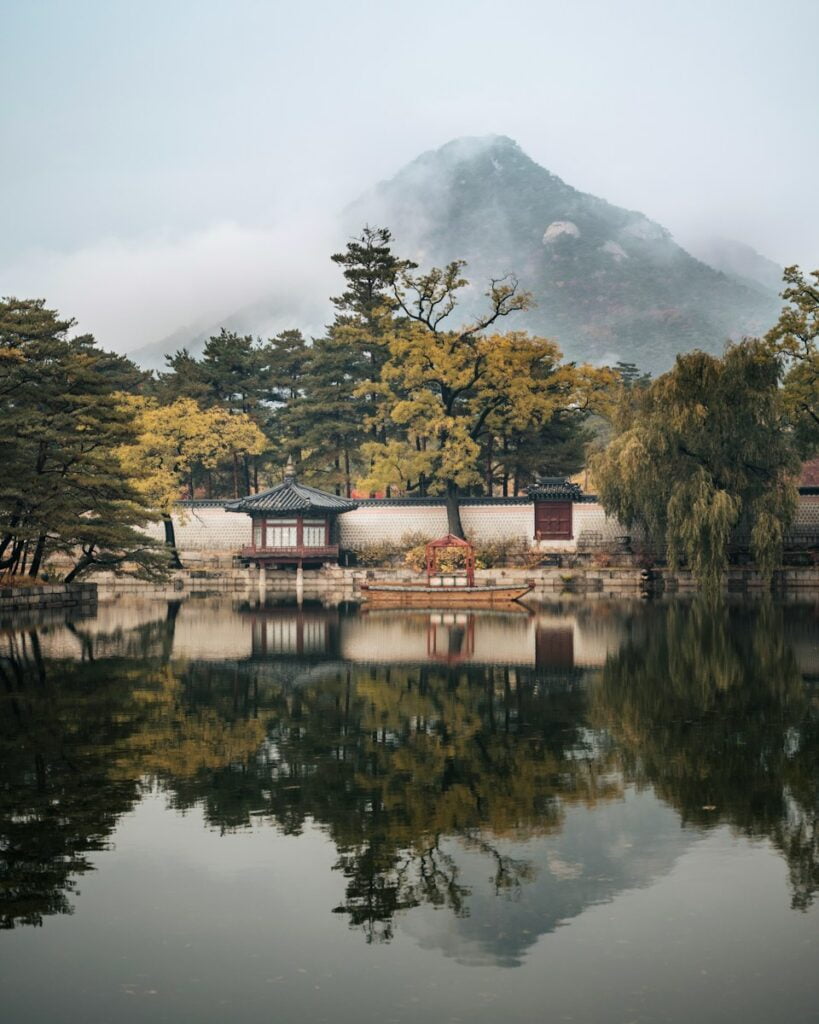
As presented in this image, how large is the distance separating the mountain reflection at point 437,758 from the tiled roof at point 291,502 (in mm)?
25222

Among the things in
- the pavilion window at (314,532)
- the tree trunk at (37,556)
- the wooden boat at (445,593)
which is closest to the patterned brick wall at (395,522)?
the pavilion window at (314,532)

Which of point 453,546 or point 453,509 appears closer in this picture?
point 453,546

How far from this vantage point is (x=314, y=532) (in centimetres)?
5141

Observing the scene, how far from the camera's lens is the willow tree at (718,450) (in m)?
39.3

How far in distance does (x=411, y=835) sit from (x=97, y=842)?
258 centimetres

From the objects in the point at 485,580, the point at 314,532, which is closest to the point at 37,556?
the point at 485,580

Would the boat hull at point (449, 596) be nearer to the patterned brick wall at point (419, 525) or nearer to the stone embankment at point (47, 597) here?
the stone embankment at point (47, 597)

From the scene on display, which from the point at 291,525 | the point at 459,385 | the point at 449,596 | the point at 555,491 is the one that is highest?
the point at 459,385

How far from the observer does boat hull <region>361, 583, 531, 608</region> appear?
37.3 meters

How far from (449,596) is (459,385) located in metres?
13.4

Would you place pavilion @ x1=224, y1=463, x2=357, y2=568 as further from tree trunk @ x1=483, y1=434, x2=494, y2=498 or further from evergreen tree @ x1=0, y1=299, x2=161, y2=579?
evergreen tree @ x1=0, y1=299, x2=161, y2=579

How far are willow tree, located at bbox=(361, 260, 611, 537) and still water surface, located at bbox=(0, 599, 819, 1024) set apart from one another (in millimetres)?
29723

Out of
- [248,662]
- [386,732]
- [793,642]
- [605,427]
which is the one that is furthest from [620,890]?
[605,427]

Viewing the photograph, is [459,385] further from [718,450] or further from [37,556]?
[37,556]
